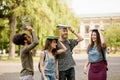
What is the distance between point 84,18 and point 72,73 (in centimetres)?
8805

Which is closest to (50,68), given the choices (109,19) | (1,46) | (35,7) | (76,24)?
(35,7)

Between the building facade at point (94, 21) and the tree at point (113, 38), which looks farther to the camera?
the building facade at point (94, 21)

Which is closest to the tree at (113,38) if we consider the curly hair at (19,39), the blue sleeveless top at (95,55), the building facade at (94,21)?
the building facade at (94,21)

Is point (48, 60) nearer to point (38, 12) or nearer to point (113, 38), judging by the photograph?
point (38, 12)

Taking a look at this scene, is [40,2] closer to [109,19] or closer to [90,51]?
[90,51]

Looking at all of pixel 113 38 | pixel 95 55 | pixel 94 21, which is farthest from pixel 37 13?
pixel 94 21

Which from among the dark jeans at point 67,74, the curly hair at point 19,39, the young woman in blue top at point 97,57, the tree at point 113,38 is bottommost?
the tree at point 113,38

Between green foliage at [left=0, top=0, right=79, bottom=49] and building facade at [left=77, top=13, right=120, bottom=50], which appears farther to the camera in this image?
building facade at [left=77, top=13, right=120, bottom=50]

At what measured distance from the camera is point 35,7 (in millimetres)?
35406

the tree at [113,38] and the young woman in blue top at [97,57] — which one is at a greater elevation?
the young woman in blue top at [97,57]

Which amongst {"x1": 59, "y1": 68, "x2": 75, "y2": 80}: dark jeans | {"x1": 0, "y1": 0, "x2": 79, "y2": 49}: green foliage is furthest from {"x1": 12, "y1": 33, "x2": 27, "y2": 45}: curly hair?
{"x1": 0, "y1": 0, "x2": 79, "y2": 49}: green foliage

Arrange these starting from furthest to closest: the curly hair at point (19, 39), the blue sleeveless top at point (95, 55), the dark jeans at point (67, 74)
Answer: the blue sleeveless top at point (95, 55)
the dark jeans at point (67, 74)
the curly hair at point (19, 39)

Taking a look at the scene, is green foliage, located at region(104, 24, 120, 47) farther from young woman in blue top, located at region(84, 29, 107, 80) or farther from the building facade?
young woman in blue top, located at region(84, 29, 107, 80)

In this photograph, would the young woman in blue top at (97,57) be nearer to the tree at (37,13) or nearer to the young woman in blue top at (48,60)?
the young woman in blue top at (48,60)
